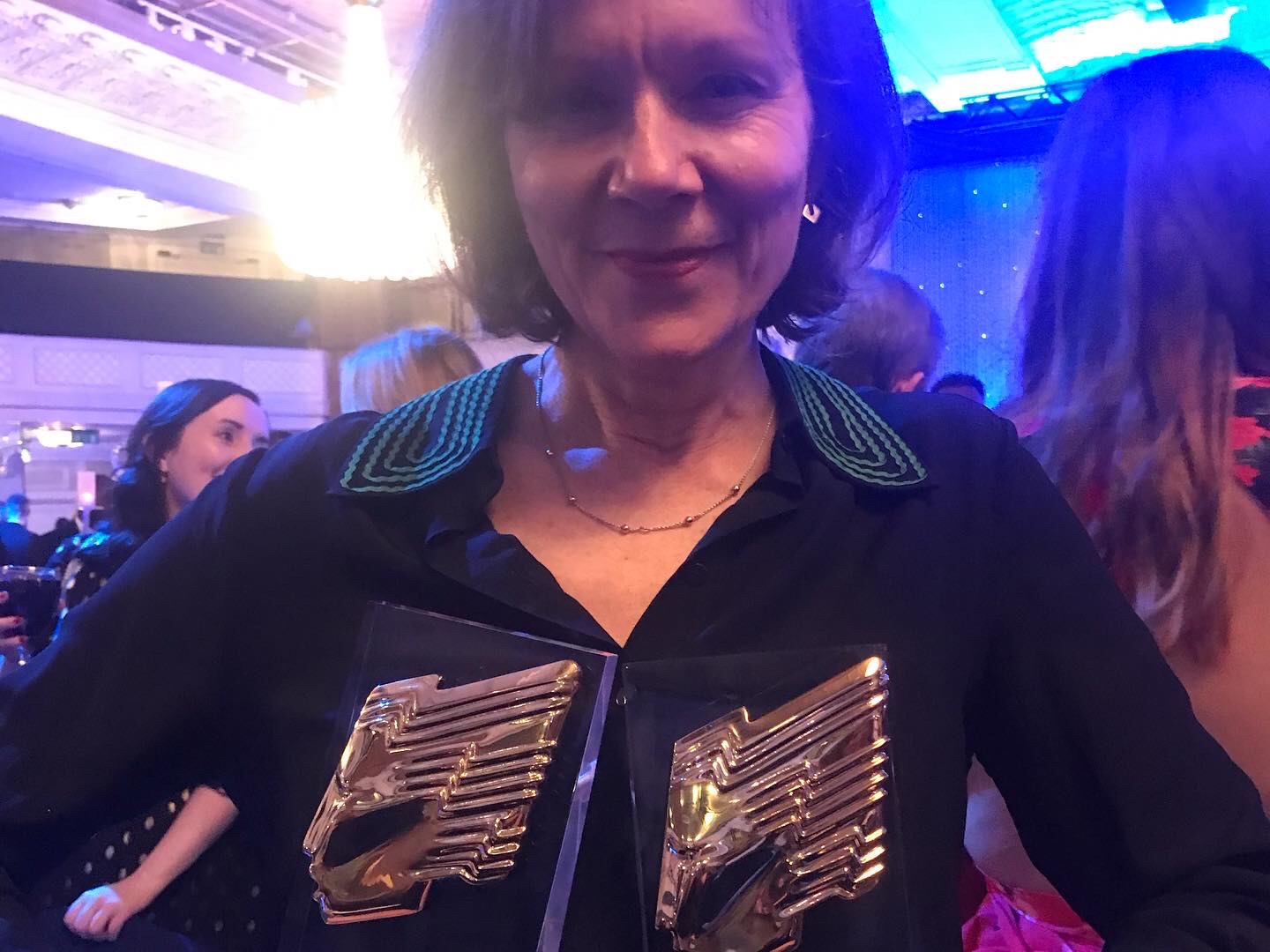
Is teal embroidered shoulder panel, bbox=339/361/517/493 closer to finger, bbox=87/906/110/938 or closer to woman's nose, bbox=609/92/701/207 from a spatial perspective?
woman's nose, bbox=609/92/701/207

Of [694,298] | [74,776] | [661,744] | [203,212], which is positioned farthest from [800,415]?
[203,212]

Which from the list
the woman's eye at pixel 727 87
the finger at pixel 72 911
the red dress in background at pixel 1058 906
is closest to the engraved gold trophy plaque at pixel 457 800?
the woman's eye at pixel 727 87

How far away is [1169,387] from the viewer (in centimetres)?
96

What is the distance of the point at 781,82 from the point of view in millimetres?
589

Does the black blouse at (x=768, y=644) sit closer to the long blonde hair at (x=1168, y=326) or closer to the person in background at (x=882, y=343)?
the long blonde hair at (x=1168, y=326)

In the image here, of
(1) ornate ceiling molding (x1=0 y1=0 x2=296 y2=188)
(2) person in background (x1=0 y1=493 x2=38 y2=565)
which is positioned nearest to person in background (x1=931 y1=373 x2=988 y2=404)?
(2) person in background (x1=0 y1=493 x2=38 y2=565)

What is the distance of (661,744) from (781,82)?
1.29 ft

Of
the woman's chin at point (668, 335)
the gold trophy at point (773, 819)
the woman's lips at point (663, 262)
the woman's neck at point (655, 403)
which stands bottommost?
the gold trophy at point (773, 819)

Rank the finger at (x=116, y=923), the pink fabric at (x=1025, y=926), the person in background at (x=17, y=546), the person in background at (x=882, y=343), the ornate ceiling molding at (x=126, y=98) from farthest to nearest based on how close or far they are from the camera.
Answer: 1. the ornate ceiling molding at (x=126, y=98)
2. the person in background at (x=17, y=546)
3. the person in background at (x=882, y=343)
4. the finger at (x=116, y=923)
5. the pink fabric at (x=1025, y=926)

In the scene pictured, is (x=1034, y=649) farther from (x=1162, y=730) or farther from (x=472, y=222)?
(x=472, y=222)

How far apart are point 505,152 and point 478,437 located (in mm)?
201

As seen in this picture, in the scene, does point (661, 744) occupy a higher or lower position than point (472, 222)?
lower

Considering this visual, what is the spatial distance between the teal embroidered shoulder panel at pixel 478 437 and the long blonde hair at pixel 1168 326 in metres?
0.39

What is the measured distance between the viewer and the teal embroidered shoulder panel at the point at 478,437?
630mm
